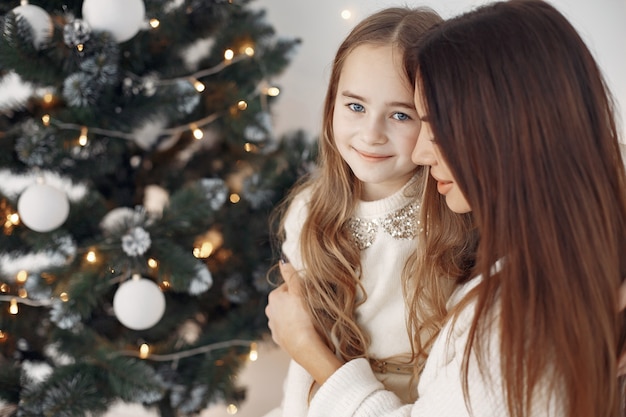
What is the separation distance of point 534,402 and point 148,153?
3.73 feet

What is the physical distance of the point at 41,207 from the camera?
135cm

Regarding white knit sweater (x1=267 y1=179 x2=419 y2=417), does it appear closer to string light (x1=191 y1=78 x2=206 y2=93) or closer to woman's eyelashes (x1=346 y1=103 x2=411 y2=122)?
woman's eyelashes (x1=346 y1=103 x2=411 y2=122)

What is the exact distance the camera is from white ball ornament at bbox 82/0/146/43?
4.31 feet

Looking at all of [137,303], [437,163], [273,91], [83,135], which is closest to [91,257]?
[137,303]

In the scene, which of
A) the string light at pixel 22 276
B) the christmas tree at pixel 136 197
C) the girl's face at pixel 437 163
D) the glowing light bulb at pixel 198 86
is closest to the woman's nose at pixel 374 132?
the girl's face at pixel 437 163

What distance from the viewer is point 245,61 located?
1.68 meters

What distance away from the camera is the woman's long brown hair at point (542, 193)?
33.8 inches

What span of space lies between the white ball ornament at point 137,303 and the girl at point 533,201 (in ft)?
2.41

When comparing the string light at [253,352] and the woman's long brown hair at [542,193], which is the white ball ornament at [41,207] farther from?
the woman's long brown hair at [542,193]

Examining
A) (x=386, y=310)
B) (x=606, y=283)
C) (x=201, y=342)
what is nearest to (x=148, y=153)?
(x=201, y=342)

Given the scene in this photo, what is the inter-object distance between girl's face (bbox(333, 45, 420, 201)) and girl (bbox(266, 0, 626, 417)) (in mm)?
259

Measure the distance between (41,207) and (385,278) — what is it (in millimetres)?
707

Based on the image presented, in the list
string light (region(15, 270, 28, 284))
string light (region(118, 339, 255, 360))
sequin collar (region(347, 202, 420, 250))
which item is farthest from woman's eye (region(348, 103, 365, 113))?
string light (region(15, 270, 28, 284))

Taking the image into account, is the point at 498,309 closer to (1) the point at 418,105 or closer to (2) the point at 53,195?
(1) the point at 418,105
